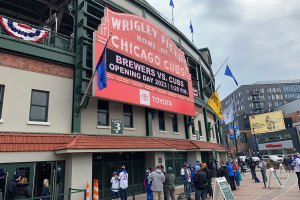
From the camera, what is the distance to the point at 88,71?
1570cm

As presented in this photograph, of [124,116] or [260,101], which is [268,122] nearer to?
[260,101]

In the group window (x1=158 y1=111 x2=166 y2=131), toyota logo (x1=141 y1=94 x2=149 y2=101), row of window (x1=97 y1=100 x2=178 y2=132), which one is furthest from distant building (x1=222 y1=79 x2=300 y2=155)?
toyota logo (x1=141 y1=94 x2=149 y2=101)

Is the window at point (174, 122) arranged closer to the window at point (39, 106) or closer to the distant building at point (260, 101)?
the window at point (39, 106)

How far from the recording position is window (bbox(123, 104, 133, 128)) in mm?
17938

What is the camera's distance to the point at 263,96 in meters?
108

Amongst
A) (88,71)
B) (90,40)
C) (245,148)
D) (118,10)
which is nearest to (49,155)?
(88,71)

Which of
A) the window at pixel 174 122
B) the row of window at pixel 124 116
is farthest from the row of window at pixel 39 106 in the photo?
the window at pixel 174 122

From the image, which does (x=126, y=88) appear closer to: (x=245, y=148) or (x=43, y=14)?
(x=43, y=14)

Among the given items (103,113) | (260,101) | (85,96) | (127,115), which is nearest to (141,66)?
(127,115)

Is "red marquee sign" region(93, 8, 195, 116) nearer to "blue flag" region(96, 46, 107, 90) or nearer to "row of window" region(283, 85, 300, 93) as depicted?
"blue flag" region(96, 46, 107, 90)

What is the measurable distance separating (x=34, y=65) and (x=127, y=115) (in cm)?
707

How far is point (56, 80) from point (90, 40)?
141 inches

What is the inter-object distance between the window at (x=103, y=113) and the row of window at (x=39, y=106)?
3.45 m

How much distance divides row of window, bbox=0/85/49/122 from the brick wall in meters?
1.21
